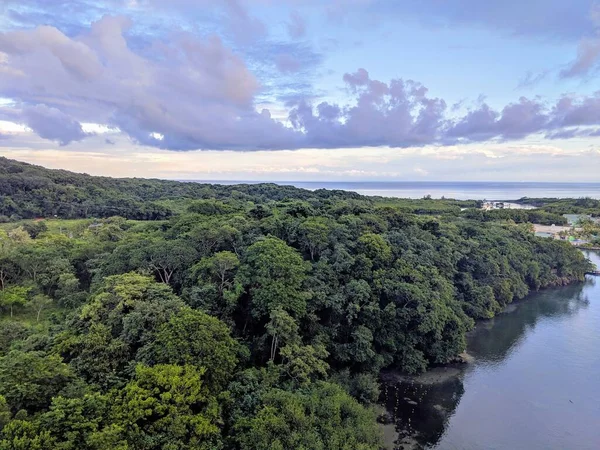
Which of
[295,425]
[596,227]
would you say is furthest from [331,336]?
[596,227]

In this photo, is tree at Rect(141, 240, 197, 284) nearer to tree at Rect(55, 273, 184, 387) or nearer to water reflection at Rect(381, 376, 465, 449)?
tree at Rect(55, 273, 184, 387)

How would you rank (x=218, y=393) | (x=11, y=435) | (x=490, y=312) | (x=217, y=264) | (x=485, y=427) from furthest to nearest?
(x=490, y=312)
(x=217, y=264)
(x=485, y=427)
(x=218, y=393)
(x=11, y=435)

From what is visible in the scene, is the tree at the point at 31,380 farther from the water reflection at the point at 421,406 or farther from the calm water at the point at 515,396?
the calm water at the point at 515,396

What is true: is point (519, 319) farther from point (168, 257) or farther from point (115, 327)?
point (115, 327)

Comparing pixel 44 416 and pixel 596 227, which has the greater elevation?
pixel 596 227


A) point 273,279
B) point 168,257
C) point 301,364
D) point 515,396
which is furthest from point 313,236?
point 515,396

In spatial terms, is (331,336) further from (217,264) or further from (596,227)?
(596,227)
